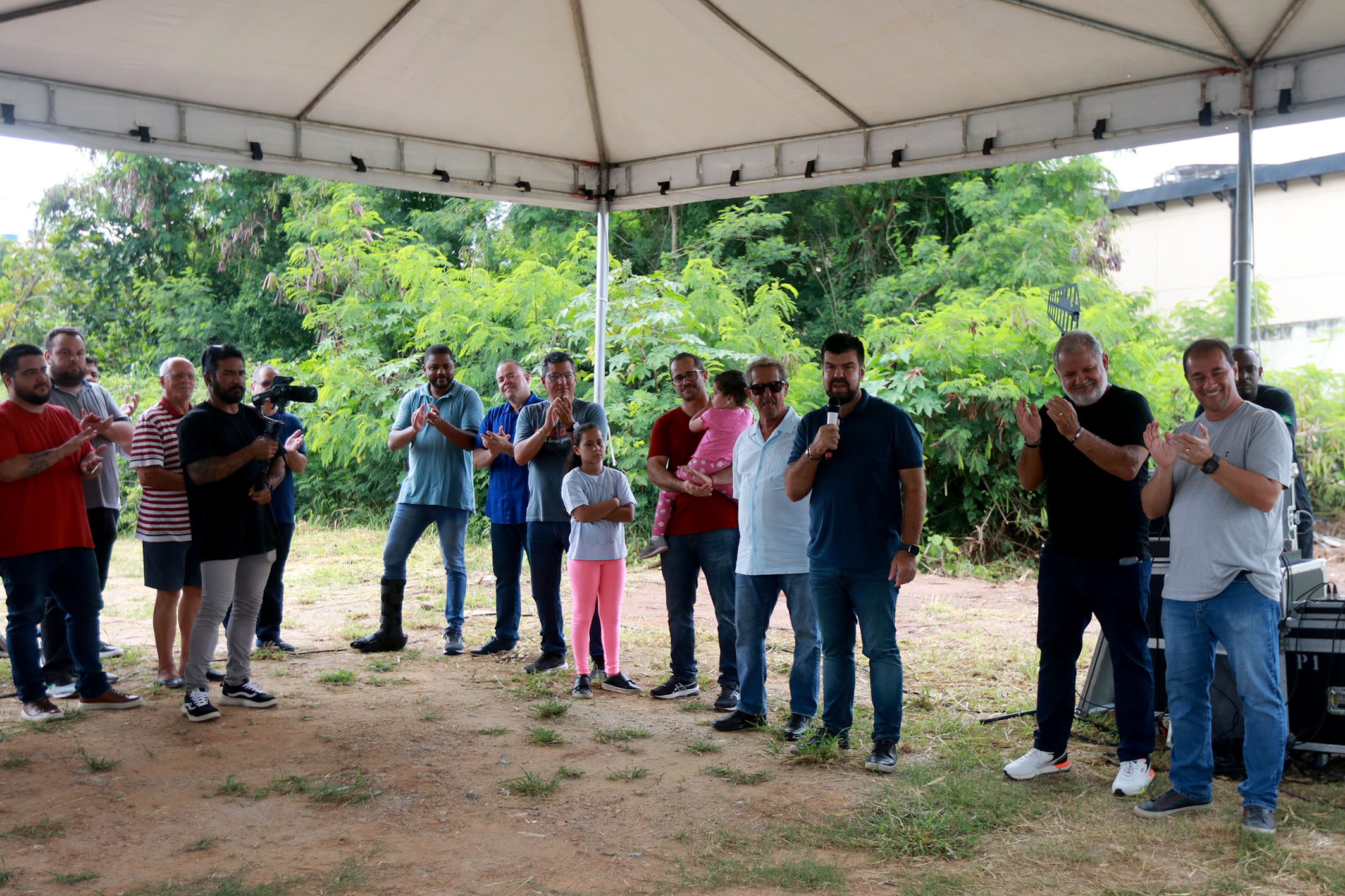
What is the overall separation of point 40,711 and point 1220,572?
17.2ft

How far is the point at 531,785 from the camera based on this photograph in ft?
13.5

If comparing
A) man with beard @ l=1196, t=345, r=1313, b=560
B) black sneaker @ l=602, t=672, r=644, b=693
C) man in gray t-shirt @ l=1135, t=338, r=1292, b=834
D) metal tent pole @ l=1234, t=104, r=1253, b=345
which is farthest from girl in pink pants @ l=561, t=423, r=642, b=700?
metal tent pole @ l=1234, t=104, r=1253, b=345

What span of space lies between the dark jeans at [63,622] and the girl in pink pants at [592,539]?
2511 millimetres

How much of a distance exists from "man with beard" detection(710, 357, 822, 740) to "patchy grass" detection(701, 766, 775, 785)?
1.61 ft

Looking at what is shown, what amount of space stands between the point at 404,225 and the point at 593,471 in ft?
48.1

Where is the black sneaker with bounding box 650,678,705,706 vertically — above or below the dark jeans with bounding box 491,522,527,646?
below

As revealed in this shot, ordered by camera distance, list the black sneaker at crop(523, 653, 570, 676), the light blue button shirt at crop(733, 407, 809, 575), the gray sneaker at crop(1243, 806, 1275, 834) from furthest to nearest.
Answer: the black sneaker at crop(523, 653, 570, 676), the light blue button shirt at crop(733, 407, 809, 575), the gray sneaker at crop(1243, 806, 1275, 834)

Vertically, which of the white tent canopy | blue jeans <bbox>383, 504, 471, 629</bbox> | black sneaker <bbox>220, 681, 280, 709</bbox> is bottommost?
black sneaker <bbox>220, 681, 280, 709</bbox>

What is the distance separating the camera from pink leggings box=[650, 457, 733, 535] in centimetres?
545

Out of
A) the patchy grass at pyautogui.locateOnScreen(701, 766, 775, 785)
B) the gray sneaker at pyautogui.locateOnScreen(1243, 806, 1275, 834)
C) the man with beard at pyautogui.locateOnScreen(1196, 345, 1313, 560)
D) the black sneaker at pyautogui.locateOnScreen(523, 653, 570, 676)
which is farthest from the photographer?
the black sneaker at pyautogui.locateOnScreen(523, 653, 570, 676)

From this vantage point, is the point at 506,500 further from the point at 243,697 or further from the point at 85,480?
the point at 85,480

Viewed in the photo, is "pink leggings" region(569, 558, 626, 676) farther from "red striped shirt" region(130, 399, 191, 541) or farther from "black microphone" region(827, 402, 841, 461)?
"red striped shirt" region(130, 399, 191, 541)

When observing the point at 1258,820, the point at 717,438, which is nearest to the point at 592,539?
the point at 717,438

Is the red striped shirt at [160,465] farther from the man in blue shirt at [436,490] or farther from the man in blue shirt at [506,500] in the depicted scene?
the man in blue shirt at [506,500]
